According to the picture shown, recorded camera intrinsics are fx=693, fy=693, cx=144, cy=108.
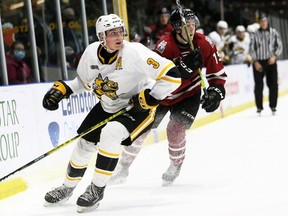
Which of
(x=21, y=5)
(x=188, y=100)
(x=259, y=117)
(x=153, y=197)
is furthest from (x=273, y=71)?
(x=153, y=197)

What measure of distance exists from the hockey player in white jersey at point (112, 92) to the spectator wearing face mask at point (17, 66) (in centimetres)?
204

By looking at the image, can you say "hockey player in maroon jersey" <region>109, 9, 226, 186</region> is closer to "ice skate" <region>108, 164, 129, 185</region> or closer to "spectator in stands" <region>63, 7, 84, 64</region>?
"ice skate" <region>108, 164, 129, 185</region>

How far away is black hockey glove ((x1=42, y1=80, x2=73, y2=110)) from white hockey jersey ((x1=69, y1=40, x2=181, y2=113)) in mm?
156

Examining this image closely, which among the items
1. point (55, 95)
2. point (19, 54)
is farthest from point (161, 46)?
point (19, 54)

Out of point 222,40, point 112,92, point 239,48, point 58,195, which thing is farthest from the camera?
point 239,48


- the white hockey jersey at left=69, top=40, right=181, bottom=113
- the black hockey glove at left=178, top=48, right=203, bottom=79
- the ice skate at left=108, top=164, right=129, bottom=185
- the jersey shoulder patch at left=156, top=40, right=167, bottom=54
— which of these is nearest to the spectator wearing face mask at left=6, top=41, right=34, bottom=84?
the ice skate at left=108, top=164, right=129, bottom=185

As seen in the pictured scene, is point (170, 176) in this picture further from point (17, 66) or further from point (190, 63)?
point (17, 66)

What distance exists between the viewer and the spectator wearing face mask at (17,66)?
6.13 m

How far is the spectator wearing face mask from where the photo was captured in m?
6.13

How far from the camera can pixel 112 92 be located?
405 centimetres

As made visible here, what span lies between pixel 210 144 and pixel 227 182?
2444 millimetres

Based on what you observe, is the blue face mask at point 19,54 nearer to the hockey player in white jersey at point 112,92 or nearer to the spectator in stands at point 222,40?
the hockey player in white jersey at point 112,92

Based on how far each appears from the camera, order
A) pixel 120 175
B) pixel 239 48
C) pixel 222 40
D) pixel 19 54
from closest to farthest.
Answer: pixel 120 175, pixel 19 54, pixel 222 40, pixel 239 48

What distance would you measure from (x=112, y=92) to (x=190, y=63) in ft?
2.35
